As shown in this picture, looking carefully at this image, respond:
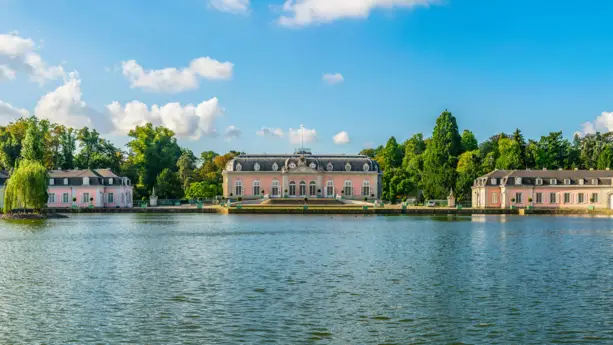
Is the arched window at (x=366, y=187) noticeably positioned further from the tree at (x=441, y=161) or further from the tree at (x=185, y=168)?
the tree at (x=185, y=168)

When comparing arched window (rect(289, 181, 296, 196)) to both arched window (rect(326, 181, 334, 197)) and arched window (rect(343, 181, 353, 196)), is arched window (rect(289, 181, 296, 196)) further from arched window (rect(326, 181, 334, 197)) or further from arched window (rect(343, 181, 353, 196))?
arched window (rect(343, 181, 353, 196))

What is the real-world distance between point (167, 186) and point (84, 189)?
13182 millimetres

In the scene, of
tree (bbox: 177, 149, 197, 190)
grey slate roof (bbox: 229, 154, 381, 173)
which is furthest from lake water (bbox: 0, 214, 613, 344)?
tree (bbox: 177, 149, 197, 190)

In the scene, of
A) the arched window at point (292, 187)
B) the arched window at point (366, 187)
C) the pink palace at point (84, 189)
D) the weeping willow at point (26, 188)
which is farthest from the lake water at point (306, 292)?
the arched window at point (366, 187)

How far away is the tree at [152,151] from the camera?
101 metres

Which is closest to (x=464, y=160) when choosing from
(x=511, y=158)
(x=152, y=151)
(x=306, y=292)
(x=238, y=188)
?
(x=511, y=158)

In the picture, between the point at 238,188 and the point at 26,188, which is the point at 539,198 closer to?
the point at 238,188

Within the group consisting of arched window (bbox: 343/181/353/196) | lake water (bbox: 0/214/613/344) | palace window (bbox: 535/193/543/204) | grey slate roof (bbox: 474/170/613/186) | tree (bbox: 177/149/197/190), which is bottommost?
lake water (bbox: 0/214/613/344)

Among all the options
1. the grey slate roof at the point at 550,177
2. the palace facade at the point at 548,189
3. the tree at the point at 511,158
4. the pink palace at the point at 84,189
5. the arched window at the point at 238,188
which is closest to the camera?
the palace facade at the point at 548,189

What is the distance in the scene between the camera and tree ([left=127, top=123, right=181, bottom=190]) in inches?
3982

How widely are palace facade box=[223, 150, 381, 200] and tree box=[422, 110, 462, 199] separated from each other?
34.7 ft

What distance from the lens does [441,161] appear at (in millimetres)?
85188

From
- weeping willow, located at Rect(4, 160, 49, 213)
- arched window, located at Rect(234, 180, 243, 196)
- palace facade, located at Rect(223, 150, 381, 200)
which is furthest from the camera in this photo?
arched window, located at Rect(234, 180, 243, 196)

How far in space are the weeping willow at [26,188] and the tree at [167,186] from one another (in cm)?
3412
